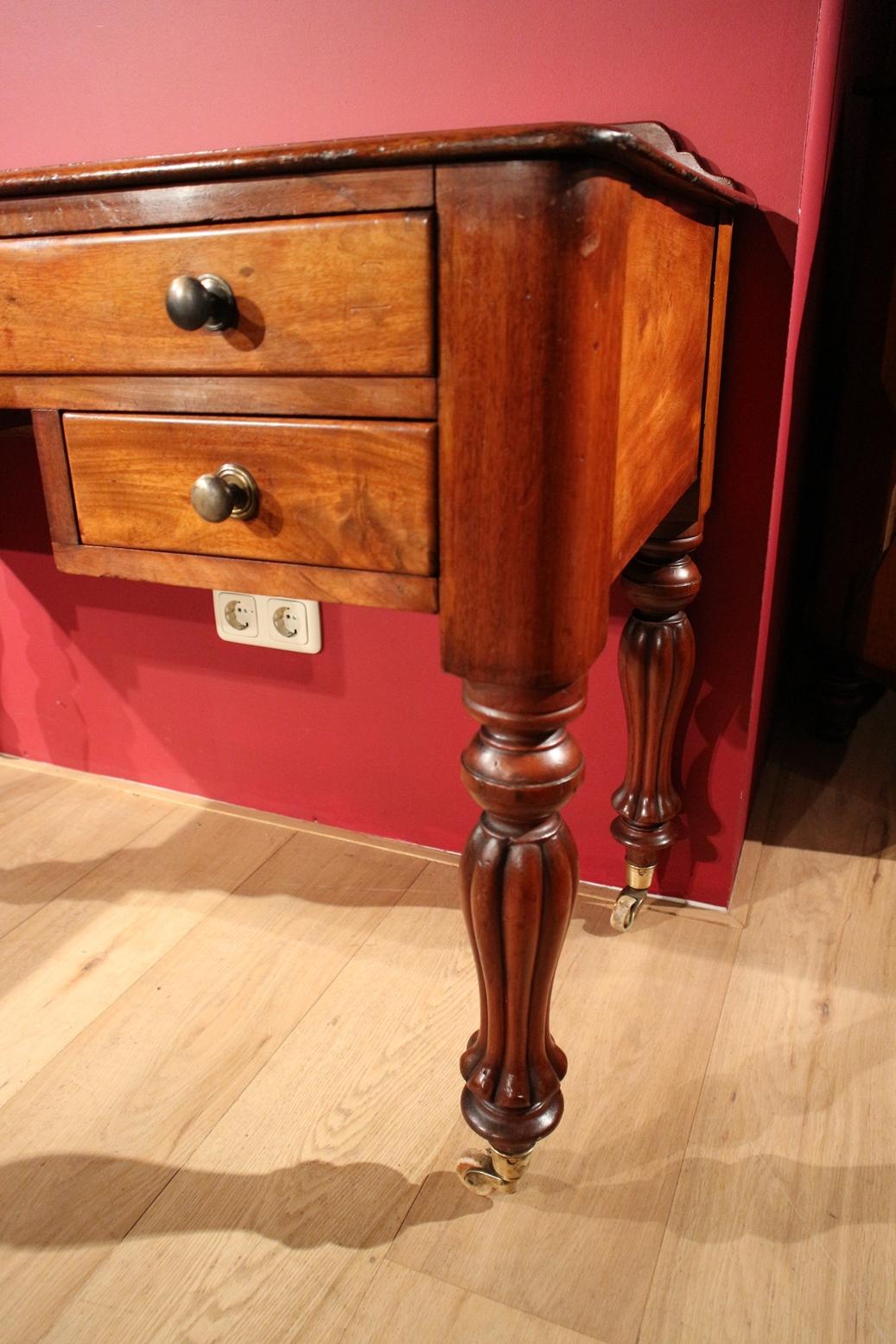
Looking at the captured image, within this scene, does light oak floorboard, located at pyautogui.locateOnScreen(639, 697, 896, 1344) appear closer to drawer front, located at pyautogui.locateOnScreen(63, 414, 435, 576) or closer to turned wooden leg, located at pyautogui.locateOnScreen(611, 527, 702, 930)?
turned wooden leg, located at pyautogui.locateOnScreen(611, 527, 702, 930)

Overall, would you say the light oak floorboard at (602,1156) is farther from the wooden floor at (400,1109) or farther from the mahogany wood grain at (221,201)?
the mahogany wood grain at (221,201)

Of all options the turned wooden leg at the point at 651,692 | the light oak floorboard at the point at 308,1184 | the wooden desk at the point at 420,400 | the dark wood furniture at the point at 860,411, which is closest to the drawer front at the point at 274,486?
the wooden desk at the point at 420,400

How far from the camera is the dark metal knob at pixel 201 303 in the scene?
52cm

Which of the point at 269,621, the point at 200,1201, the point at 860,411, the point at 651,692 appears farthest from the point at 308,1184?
the point at 860,411

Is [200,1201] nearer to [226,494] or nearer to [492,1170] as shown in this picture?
[492,1170]

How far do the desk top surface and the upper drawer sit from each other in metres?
0.03

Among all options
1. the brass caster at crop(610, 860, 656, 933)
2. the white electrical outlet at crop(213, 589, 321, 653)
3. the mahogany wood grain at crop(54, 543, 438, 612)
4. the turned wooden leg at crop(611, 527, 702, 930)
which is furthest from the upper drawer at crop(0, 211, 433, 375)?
the brass caster at crop(610, 860, 656, 933)

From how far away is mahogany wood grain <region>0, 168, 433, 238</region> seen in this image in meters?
0.48

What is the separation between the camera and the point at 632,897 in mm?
1012

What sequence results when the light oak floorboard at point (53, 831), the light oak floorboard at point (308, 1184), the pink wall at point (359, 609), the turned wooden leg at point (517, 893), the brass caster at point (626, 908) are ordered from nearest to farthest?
the turned wooden leg at point (517, 893) < the light oak floorboard at point (308, 1184) < the pink wall at point (359, 609) < the brass caster at point (626, 908) < the light oak floorboard at point (53, 831)

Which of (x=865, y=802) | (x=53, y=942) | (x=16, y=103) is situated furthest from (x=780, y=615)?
(x=16, y=103)

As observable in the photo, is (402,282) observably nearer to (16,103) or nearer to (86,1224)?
(86,1224)

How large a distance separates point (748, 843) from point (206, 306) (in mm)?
930

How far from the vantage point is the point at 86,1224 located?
2.35 ft
